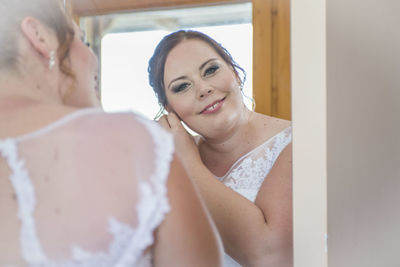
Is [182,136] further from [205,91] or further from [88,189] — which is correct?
[88,189]

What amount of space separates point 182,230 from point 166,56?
0.88 feet

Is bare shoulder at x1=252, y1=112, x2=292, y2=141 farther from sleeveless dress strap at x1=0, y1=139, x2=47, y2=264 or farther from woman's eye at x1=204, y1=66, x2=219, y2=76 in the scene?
sleeveless dress strap at x1=0, y1=139, x2=47, y2=264

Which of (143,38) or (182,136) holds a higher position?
(143,38)

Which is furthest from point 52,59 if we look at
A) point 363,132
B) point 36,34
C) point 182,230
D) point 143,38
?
point 363,132

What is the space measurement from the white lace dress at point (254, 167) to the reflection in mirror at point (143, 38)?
0.08 m

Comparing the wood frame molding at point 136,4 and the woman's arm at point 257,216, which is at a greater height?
the wood frame molding at point 136,4

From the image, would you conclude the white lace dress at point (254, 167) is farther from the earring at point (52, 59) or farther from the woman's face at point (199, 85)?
the earring at point (52, 59)

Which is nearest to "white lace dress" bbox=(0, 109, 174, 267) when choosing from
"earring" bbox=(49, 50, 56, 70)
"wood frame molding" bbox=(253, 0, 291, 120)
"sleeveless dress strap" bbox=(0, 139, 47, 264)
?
"sleeveless dress strap" bbox=(0, 139, 47, 264)

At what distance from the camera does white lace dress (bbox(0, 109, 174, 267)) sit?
1.57 ft

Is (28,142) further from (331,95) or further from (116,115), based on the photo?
(331,95)

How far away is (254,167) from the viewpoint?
638 mm

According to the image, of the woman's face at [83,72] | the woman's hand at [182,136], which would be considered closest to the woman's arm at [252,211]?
the woman's hand at [182,136]

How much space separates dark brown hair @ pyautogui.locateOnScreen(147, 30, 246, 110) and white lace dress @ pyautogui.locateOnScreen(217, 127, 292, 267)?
0.11 meters

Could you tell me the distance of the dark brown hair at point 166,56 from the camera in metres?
0.62
